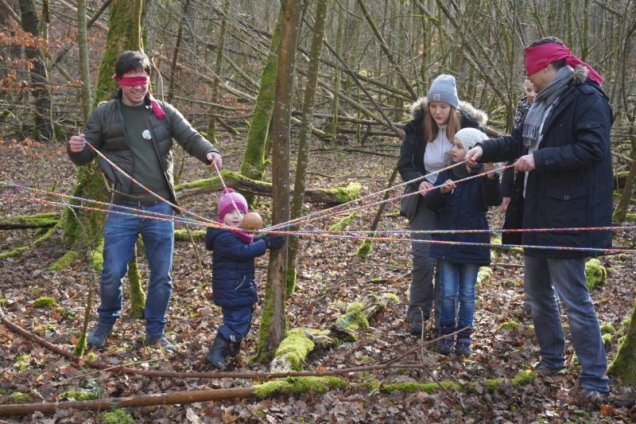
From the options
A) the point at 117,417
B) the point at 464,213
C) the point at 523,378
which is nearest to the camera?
the point at 117,417

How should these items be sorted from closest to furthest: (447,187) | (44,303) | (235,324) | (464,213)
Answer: (235,324)
(447,187)
(464,213)
(44,303)

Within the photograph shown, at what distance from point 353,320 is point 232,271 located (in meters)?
1.58

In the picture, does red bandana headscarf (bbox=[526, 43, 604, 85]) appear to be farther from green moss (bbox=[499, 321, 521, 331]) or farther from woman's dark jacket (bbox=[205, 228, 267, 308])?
green moss (bbox=[499, 321, 521, 331])

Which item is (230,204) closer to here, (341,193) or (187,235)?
(187,235)

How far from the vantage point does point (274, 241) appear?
15.4 feet


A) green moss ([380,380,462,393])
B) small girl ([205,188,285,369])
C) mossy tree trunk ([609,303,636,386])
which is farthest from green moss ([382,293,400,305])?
mossy tree trunk ([609,303,636,386])

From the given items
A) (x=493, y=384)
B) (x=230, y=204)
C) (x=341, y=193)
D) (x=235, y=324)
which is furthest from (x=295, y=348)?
(x=341, y=193)

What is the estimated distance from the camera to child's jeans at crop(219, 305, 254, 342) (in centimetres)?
491

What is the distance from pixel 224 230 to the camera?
4824 millimetres

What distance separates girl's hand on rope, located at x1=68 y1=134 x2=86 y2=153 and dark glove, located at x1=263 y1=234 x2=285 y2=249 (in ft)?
5.37

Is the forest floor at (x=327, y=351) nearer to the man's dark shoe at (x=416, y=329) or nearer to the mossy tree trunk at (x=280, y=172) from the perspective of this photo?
the man's dark shoe at (x=416, y=329)

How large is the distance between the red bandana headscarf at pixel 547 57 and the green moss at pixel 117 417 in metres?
3.38

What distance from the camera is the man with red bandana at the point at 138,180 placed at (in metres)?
5.16

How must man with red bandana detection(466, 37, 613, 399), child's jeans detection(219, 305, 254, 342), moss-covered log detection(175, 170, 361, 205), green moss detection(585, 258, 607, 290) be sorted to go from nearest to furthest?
man with red bandana detection(466, 37, 613, 399)
child's jeans detection(219, 305, 254, 342)
green moss detection(585, 258, 607, 290)
moss-covered log detection(175, 170, 361, 205)
